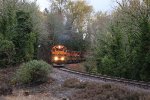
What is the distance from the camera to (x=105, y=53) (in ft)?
131

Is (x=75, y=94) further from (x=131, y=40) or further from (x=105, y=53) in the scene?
(x=105, y=53)

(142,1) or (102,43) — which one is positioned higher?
(142,1)

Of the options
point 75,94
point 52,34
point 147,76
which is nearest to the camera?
point 75,94

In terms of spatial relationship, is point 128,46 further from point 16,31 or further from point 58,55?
point 58,55

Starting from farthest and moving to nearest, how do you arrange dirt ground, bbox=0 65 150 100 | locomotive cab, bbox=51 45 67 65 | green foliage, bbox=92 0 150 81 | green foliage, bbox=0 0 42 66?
locomotive cab, bbox=51 45 67 65
green foliage, bbox=0 0 42 66
green foliage, bbox=92 0 150 81
dirt ground, bbox=0 65 150 100

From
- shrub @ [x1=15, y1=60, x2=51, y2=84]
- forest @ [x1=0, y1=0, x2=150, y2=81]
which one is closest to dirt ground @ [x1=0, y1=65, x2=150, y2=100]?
shrub @ [x1=15, y1=60, x2=51, y2=84]

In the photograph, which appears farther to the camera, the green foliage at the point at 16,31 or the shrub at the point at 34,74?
the green foliage at the point at 16,31

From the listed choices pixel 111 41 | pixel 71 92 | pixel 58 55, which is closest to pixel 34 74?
pixel 71 92

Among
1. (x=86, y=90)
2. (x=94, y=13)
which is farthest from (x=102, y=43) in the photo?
(x=94, y=13)

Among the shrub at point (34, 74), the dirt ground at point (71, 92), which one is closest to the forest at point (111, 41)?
the dirt ground at point (71, 92)

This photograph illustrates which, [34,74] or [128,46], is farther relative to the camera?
[128,46]

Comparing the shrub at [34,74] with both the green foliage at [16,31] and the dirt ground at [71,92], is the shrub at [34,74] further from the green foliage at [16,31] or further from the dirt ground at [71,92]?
the green foliage at [16,31]

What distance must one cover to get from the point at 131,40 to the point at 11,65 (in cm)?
1202

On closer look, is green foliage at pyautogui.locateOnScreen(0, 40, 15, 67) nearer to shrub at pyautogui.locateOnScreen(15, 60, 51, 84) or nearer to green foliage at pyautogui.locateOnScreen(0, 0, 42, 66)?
green foliage at pyautogui.locateOnScreen(0, 0, 42, 66)
